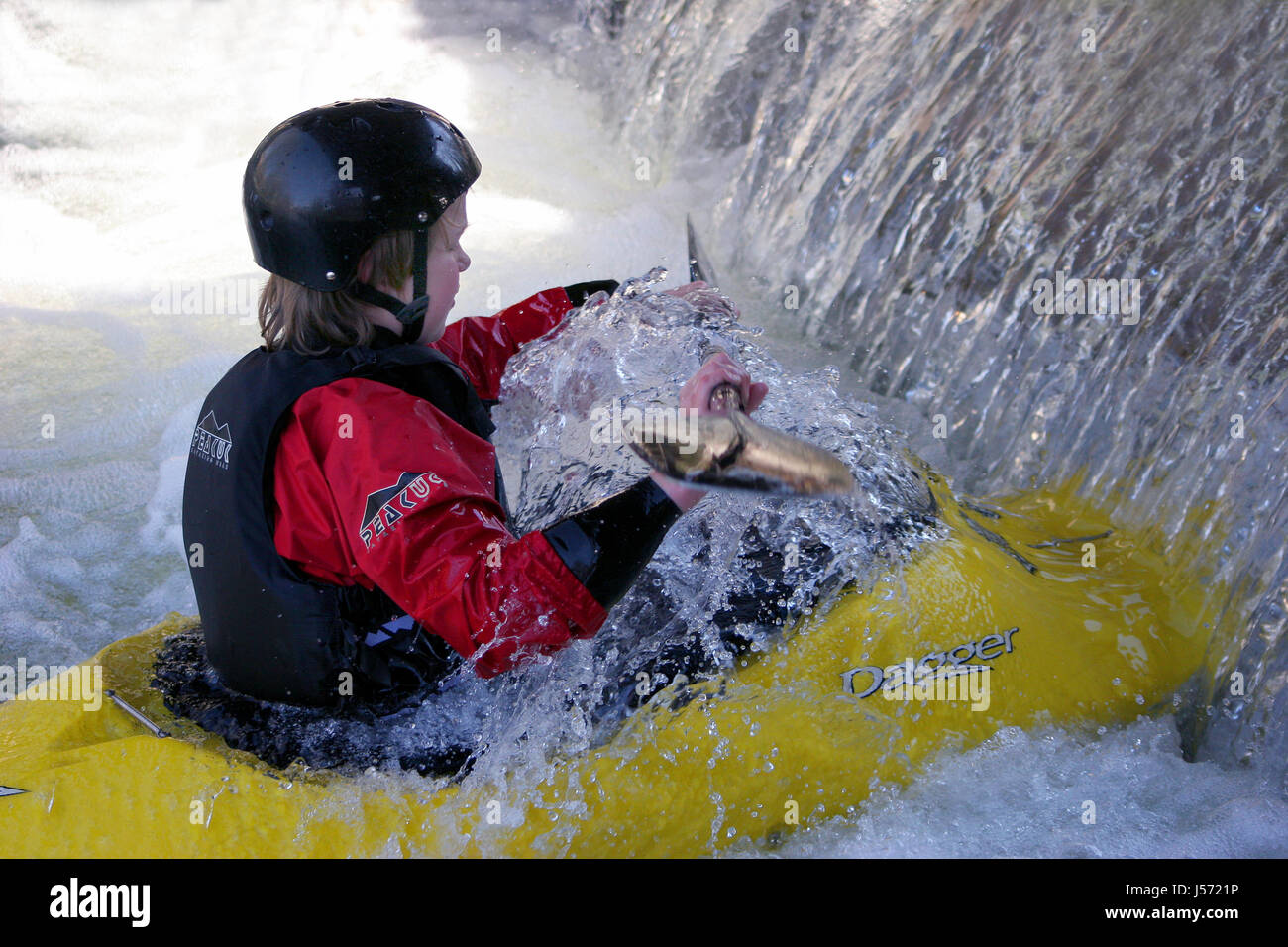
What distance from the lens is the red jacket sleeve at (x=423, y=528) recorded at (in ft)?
4.47

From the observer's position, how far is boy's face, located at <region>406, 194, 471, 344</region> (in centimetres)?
163

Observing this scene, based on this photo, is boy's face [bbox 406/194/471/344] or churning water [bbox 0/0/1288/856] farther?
churning water [bbox 0/0/1288/856]

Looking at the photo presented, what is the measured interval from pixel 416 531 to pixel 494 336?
913mm

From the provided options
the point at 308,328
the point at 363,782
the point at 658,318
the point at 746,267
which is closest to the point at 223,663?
the point at 363,782

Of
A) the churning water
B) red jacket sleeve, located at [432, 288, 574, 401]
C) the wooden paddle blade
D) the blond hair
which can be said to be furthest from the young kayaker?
red jacket sleeve, located at [432, 288, 574, 401]

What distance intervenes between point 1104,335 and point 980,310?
0.39 m

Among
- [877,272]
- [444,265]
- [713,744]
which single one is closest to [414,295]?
[444,265]

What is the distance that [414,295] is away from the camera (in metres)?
1.62

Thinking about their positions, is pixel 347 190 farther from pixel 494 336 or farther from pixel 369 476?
pixel 494 336

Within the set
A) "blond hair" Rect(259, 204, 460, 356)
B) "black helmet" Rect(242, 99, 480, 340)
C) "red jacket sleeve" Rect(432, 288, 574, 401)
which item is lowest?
"red jacket sleeve" Rect(432, 288, 574, 401)

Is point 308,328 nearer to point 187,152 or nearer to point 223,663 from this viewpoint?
point 223,663

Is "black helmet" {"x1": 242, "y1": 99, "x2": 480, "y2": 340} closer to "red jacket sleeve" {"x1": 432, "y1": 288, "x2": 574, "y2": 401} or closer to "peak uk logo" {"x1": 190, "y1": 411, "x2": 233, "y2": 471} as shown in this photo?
"peak uk logo" {"x1": 190, "y1": 411, "x2": 233, "y2": 471}

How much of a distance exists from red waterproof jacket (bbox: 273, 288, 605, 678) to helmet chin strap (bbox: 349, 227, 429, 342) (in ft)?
0.55

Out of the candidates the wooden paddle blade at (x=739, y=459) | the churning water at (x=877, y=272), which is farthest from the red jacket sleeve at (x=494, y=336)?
the wooden paddle blade at (x=739, y=459)
